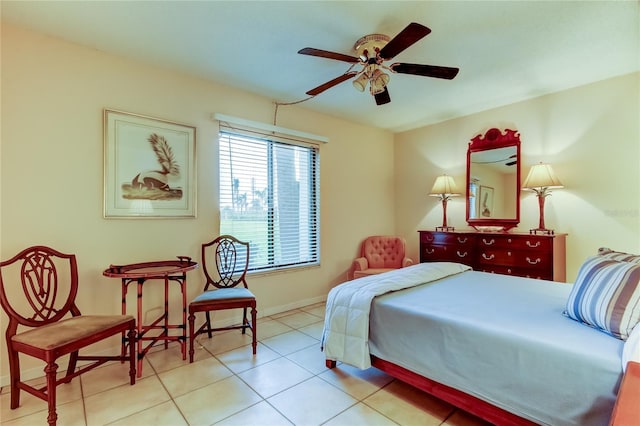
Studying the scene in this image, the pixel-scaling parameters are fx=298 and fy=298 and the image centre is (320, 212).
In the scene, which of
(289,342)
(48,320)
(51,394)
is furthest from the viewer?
(289,342)

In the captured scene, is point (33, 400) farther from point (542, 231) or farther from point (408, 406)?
point (542, 231)

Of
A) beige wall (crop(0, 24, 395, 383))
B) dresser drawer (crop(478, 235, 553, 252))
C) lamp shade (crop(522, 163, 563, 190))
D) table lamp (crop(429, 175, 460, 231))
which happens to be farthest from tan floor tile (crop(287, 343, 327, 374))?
lamp shade (crop(522, 163, 563, 190))

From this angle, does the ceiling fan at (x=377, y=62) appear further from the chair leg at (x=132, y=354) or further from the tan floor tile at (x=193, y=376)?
the tan floor tile at (x=193, y=376)

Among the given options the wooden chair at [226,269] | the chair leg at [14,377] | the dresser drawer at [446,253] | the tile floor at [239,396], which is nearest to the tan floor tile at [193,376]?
the tile floor at [239,396]

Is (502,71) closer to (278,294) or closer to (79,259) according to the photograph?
(278,294)

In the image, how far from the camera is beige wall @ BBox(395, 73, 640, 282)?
3010 mm

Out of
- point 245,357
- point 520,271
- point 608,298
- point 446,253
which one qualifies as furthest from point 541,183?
point 245,357

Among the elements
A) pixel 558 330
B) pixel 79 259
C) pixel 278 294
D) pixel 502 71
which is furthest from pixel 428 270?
pixel 79 259

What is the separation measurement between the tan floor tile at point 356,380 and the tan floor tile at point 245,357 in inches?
22.0

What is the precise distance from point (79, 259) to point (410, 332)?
8.56 feet

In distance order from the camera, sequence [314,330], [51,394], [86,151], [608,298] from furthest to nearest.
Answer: [314,330] < [86,151] < [51,394] < [608,298]

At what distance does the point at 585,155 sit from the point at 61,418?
199 inches

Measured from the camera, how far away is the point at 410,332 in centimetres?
185

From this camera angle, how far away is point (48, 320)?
2078mm
